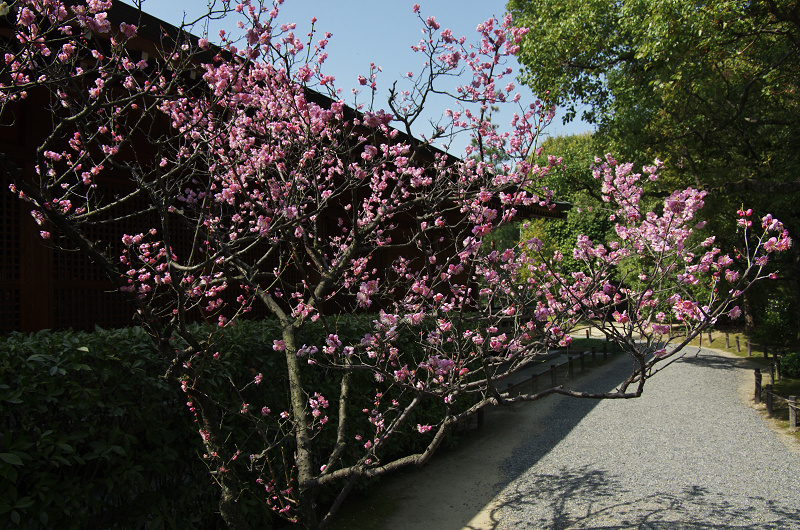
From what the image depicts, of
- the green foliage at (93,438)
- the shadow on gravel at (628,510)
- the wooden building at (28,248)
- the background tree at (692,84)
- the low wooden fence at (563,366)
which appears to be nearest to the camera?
the green foliage at (93,438)

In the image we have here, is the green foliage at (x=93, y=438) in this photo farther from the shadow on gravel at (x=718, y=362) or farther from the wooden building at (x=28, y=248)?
the shadow on gravel at (x=718, y=362)

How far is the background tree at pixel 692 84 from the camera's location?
1082 cm

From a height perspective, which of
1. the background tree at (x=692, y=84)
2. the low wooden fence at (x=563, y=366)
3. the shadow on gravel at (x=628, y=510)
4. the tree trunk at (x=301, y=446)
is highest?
the background tree at (x=692, y=84)

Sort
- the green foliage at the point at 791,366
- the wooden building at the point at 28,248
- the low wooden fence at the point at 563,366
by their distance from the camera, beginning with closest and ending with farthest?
1. the wooden building at the point at 28,248
2. the low wooden fence at the point at 563,366
3. the green foliage at the point at 791,366

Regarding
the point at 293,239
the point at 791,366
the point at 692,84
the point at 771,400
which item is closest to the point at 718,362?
the point at 791,366

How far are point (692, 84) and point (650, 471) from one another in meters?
9.73

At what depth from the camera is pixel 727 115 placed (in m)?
14.4

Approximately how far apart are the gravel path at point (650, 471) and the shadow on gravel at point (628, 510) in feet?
0.04

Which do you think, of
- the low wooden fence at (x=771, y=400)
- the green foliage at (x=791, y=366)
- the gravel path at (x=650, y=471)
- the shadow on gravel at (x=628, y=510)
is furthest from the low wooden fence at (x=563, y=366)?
the green foliage at (x=791, y=366)

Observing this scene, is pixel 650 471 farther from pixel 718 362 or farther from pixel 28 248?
pixel 718 362

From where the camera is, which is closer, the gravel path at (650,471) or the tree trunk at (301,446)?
the tree trunk at (301,446)

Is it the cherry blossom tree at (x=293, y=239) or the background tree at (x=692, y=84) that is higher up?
the background tree at (x=692, y=84)

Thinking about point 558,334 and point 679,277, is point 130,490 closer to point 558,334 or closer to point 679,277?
point 558,334

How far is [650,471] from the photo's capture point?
7.07 metres
